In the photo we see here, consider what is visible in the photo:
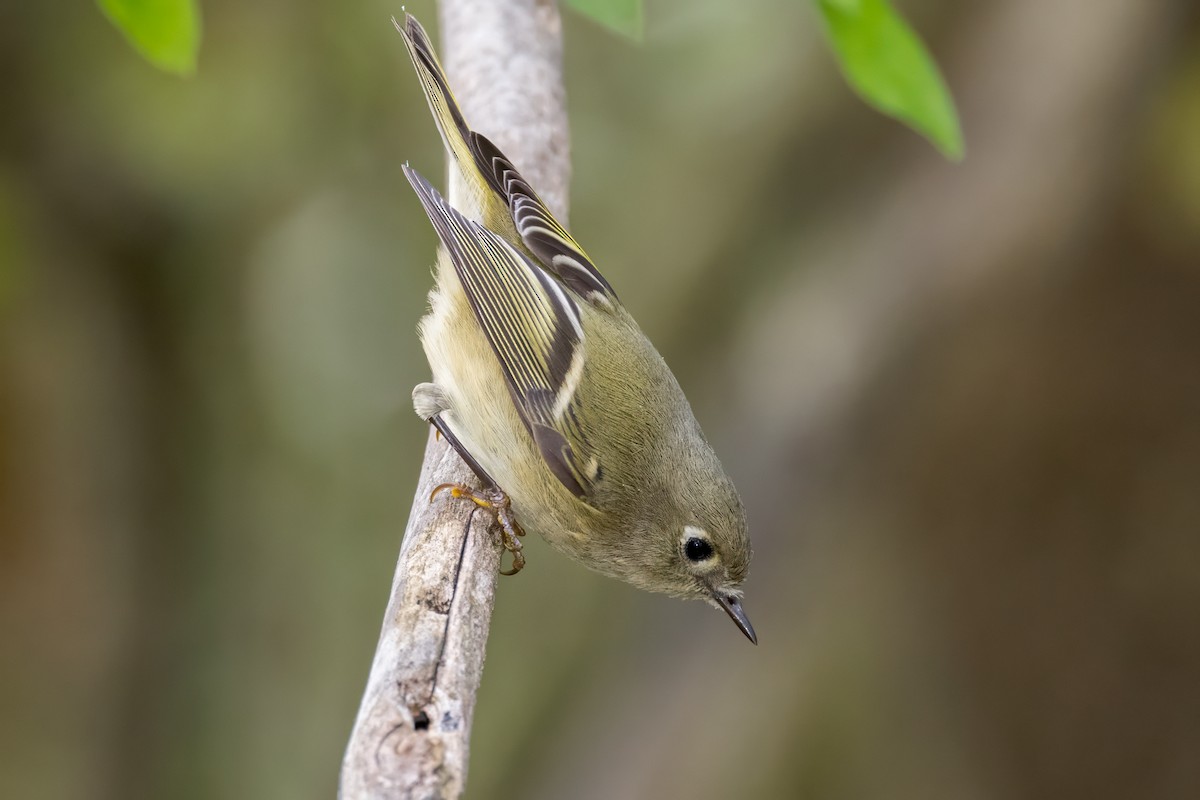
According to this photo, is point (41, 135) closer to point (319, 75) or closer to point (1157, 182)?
point (319, 75)

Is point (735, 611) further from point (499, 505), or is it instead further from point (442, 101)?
point (442, 101)

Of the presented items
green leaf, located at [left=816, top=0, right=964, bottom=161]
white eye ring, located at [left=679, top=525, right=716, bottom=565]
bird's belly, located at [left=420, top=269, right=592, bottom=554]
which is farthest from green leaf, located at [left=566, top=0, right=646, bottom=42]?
white eye ring, located at [left=679, top=525, right=716, bottom=565]

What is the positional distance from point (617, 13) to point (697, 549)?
4.54 feet

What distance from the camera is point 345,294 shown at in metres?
5.12

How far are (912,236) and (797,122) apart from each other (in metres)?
0.78

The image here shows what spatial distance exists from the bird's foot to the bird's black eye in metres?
0.39

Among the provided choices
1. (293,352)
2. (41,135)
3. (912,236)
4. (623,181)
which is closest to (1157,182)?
(912,236)

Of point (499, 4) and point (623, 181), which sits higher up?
point (499, 4)

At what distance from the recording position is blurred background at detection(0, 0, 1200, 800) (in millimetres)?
4250

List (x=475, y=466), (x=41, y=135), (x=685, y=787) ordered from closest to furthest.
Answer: (x=475, y=466) → (x=41, y=135) → (x=685, y=787)

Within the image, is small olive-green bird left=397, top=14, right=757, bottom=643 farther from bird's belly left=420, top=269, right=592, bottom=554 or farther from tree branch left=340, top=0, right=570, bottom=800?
tree branch left=340, top=0, right=570, bottom=800

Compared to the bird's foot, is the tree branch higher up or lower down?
higher up

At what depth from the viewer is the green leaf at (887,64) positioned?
6.17ft

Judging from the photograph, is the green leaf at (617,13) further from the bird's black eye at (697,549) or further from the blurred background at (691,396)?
the blurred background at (691,396)
